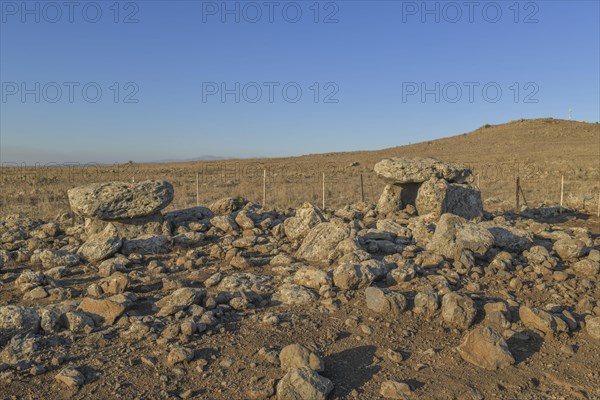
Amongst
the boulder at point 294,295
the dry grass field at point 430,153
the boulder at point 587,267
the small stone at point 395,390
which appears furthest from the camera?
the dry grass field at point 430,153

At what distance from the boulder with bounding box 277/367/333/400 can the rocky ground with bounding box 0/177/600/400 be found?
0.01m

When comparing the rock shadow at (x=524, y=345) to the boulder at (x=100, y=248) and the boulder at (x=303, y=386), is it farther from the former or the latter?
the boulder at (x=100, y=248)

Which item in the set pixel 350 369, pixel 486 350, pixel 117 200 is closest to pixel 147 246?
pixel 117 200

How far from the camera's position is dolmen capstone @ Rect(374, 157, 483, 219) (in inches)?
522

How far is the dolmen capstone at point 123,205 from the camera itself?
10.9 m

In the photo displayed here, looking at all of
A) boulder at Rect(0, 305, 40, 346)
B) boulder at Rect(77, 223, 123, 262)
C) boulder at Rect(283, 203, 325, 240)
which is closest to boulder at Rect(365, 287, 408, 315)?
boulder at Rect(283, 203, 325, 240)

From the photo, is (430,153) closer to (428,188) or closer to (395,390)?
(428,188)

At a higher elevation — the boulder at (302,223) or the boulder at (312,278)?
the boulder at (302,223)

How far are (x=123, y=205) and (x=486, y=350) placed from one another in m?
8.68

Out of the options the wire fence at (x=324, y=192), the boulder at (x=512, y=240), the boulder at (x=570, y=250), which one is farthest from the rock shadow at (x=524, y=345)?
the wire fence at (x=324, y=192)

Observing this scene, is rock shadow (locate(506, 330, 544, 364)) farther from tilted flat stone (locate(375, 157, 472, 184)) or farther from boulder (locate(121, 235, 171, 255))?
tilted flat stone (locate(375, 157, 472, 184))

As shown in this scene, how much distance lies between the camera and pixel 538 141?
59.2 m

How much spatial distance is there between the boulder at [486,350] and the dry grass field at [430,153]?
45.1 feet

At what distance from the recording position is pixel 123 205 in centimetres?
1106
